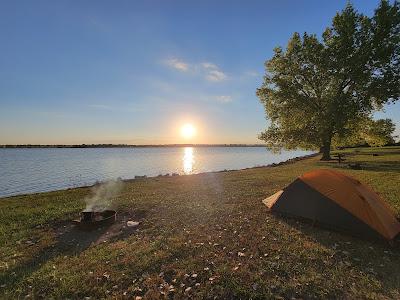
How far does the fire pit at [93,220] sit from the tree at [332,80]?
30141 mm

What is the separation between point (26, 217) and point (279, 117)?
35517 millimetres

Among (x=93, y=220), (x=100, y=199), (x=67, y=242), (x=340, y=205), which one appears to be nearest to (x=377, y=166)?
(x=340, y=205)

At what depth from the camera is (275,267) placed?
850cm

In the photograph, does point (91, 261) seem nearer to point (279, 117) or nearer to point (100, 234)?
point (100, 234)

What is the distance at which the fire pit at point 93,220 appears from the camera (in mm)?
12547

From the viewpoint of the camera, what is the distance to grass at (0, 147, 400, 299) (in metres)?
7.54

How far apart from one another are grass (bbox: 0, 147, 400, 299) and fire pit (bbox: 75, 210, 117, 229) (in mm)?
359

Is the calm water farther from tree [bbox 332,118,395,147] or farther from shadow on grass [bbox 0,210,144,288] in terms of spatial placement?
shadow on grass [bbox 0,210,144,288]

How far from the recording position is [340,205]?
11.0m

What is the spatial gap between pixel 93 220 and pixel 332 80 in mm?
35523

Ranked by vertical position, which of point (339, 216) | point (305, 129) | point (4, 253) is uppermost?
point (305, 129)

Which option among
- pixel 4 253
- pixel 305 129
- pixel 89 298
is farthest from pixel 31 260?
pixel 305 129

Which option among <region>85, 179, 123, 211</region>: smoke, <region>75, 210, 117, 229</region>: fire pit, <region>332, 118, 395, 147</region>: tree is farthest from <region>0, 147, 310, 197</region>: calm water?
<region>75, 210, 117, 229</region>: fire pit

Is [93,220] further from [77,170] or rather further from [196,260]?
[77,170]
